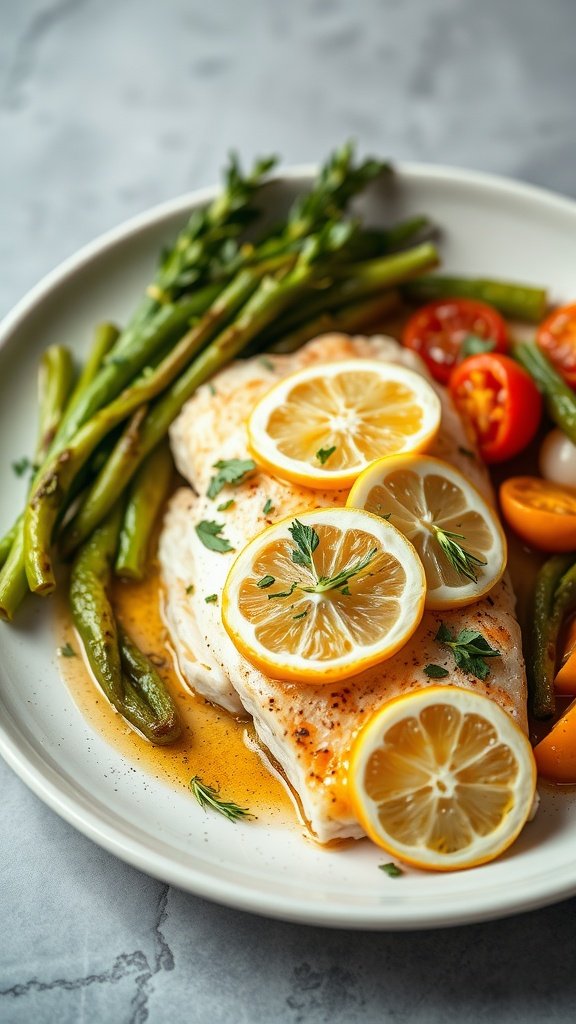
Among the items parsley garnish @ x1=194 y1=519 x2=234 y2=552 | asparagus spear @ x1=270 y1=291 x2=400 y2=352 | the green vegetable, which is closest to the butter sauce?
parsley garnish @ x1=194 y1=519 x2=234 y2=552

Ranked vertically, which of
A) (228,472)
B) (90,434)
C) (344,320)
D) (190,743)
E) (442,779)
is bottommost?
(190,743)

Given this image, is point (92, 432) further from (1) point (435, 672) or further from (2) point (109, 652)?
(1) point (435, 672)

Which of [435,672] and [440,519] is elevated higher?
[440,519]

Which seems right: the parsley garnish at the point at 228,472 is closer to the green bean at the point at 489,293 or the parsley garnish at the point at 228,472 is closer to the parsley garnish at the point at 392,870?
the parsley garnish at the point at 392,870

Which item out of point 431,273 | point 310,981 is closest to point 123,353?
point 431,273

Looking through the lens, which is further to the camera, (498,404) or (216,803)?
(498,404)

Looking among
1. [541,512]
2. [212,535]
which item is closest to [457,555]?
[541,512]
